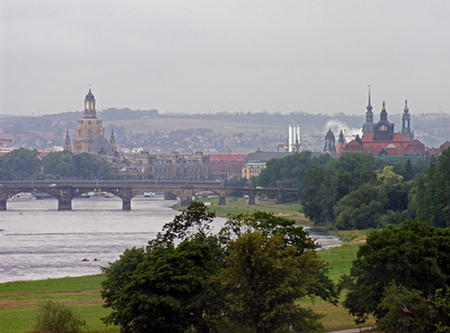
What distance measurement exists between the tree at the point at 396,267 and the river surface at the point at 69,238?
119ft

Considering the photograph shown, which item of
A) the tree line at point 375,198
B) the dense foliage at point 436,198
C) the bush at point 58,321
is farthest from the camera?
the tree line at point 375,198

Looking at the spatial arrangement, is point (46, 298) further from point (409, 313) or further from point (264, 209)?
point (264, 209)

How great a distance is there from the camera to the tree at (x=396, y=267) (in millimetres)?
50781

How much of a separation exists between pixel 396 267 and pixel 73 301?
22070mm

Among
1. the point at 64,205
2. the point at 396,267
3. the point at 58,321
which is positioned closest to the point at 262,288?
the point at 396,267

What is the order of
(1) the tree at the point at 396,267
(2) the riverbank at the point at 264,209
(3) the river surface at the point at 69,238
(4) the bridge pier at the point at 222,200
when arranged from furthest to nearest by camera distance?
1. (4) the bridge pier at the point at 222,200
2. (2) the riverbank at the point at 264,209
3. (3) the river surface at the point at 69,238
4. (1) the tree at the point at 396,267

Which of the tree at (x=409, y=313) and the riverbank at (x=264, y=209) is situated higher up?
the tree at (x=409, y=313)

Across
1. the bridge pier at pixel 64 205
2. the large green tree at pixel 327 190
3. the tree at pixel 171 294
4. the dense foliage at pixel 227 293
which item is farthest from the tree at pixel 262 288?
the bridge pier at pixel 64 205

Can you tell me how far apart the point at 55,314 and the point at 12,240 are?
6597 centimetres

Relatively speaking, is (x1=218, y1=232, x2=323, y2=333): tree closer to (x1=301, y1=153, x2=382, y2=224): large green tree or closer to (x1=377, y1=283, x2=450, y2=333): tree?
(x1=377, y1=283, x2=450, y2=333): tree

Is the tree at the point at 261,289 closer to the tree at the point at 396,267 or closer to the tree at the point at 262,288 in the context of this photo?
the tree at the point at 262,288

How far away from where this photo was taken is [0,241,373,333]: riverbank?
55188mm

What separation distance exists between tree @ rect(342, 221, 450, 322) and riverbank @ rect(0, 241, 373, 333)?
7.94ft

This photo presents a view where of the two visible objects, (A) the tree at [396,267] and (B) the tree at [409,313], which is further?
(A) the tree at [396,267]
